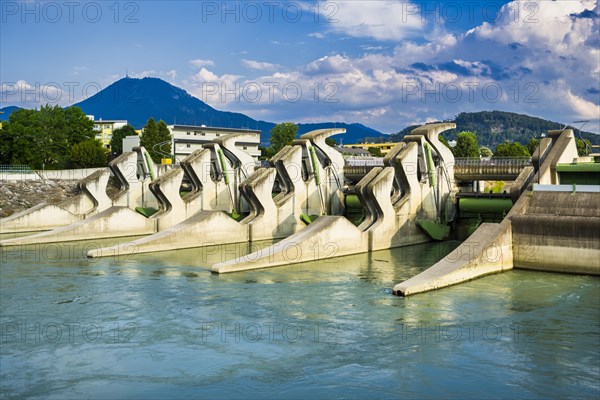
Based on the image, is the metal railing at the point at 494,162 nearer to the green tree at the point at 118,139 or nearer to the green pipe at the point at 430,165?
the green pipe at the point at 430,165

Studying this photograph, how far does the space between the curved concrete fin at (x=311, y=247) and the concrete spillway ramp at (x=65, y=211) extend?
62.4ft

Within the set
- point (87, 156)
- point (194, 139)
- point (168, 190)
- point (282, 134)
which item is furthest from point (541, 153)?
point (194, 139)

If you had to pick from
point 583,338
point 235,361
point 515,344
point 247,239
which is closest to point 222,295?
point 235,361

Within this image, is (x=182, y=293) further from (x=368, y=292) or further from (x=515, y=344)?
(x=515, y=344)

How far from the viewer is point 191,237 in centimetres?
3316

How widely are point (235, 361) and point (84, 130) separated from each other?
66.1 meters

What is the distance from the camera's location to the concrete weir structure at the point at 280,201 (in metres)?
33.6

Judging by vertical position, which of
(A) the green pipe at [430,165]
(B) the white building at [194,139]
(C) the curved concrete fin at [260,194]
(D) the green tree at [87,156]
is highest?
(B) the white building at [194,139]

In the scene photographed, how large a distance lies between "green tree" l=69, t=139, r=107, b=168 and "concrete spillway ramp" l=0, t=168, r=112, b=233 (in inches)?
679

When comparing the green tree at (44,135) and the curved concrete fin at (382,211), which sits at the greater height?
the green tree at (44,135)

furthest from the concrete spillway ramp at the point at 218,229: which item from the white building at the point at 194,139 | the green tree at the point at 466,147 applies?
the green tree at the point at 466,147

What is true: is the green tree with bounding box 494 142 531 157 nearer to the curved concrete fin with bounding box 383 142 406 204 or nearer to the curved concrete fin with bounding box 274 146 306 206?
the curved concrete fin with bounding box 274 146 306 206

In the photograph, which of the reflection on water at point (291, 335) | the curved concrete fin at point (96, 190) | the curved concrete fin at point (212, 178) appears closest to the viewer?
the reflection on water at point (291, 335)

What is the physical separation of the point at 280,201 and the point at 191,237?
6935 mm
